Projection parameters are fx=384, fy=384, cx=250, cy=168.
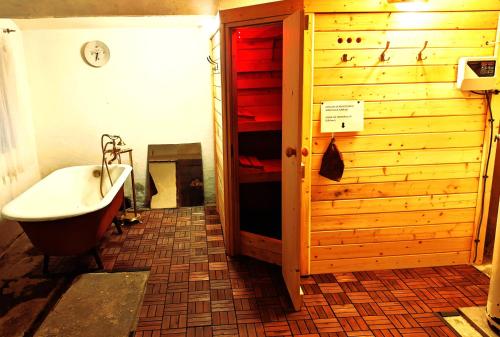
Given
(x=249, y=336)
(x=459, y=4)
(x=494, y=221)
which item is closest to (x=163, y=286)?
(x=249, y=336)

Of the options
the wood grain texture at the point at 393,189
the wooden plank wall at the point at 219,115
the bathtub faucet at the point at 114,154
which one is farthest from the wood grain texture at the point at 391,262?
the bathtub faucet at the point at 114,154

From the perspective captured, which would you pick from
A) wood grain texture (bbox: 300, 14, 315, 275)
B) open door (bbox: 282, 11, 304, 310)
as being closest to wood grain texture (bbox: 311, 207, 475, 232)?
wood grain texture (bbox: 300, 14, 315, 275)

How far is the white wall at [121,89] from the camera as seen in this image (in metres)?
4.42

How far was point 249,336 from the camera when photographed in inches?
95.6

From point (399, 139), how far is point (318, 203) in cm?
79

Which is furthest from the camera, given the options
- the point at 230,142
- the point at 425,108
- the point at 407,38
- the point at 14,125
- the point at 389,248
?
the point at 14,125

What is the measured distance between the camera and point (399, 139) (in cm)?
296

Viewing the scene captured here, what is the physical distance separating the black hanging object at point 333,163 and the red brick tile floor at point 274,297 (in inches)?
33.5

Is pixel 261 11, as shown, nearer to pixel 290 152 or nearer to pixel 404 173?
pixel 290 152

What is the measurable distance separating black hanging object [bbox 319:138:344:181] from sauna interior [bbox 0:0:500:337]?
0.02m

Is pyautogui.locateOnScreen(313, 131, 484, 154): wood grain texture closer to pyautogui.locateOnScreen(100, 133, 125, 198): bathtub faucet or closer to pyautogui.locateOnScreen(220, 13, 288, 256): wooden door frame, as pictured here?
pyautogui.locateOnScreen(220, 13, 288, 256): wooden door frame

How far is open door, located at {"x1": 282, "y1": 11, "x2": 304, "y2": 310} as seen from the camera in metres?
2.34

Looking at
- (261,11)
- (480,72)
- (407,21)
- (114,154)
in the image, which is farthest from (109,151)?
(480,72)

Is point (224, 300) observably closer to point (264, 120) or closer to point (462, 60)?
point (264, 120)
